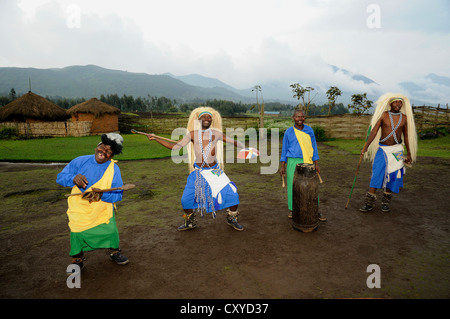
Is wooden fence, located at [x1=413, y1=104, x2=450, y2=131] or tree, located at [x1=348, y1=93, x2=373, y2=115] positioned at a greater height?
tree, located at [x1=348, y1=93, x2=373, y2=115]

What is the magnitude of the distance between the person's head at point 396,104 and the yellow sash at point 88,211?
464 cm

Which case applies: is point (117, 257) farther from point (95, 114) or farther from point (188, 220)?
point (95, 114)

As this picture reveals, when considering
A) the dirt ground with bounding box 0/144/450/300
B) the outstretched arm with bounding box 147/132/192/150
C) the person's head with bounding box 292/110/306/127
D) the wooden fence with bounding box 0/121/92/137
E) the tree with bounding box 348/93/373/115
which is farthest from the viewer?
the tree with bounding box 348/93/373/115

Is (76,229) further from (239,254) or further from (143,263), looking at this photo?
(239,254)

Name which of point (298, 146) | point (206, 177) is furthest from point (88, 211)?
point (298, 146)

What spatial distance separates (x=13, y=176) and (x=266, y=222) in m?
7.37

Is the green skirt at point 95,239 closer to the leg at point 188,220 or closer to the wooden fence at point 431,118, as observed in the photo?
the leg at point 188,220

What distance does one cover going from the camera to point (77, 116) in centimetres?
2327

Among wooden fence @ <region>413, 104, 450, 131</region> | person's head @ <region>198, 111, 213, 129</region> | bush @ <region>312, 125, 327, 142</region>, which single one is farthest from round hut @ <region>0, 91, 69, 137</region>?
wooden fence @ <region>413, 104, 450, 131</region>

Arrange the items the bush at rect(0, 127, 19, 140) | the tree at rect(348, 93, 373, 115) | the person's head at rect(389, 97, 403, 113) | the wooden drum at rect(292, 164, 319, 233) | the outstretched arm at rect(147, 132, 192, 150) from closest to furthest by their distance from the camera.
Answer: the outstretched arm at rect(147, 132, 192, 150)
the wooden drum at rect(292, 164, 319, 233)
the person's head at rect(389, 97, 403, 113)
the bush at rect(0, 127, 19, 140)
the tree at rect(348, 93, 373, 115)

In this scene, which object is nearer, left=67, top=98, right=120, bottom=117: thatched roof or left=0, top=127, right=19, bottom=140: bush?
left=0, top=127, right=19, bottom=140: bush

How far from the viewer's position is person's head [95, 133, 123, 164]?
3.13 m

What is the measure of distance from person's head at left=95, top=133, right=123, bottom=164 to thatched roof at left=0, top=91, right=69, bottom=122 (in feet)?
A: 76.6

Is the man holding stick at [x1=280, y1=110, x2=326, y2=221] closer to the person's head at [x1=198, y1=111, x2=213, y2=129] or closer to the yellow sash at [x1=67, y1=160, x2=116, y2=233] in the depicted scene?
the person's head at [x1=198, y1=111, x2=213, y2=129]
